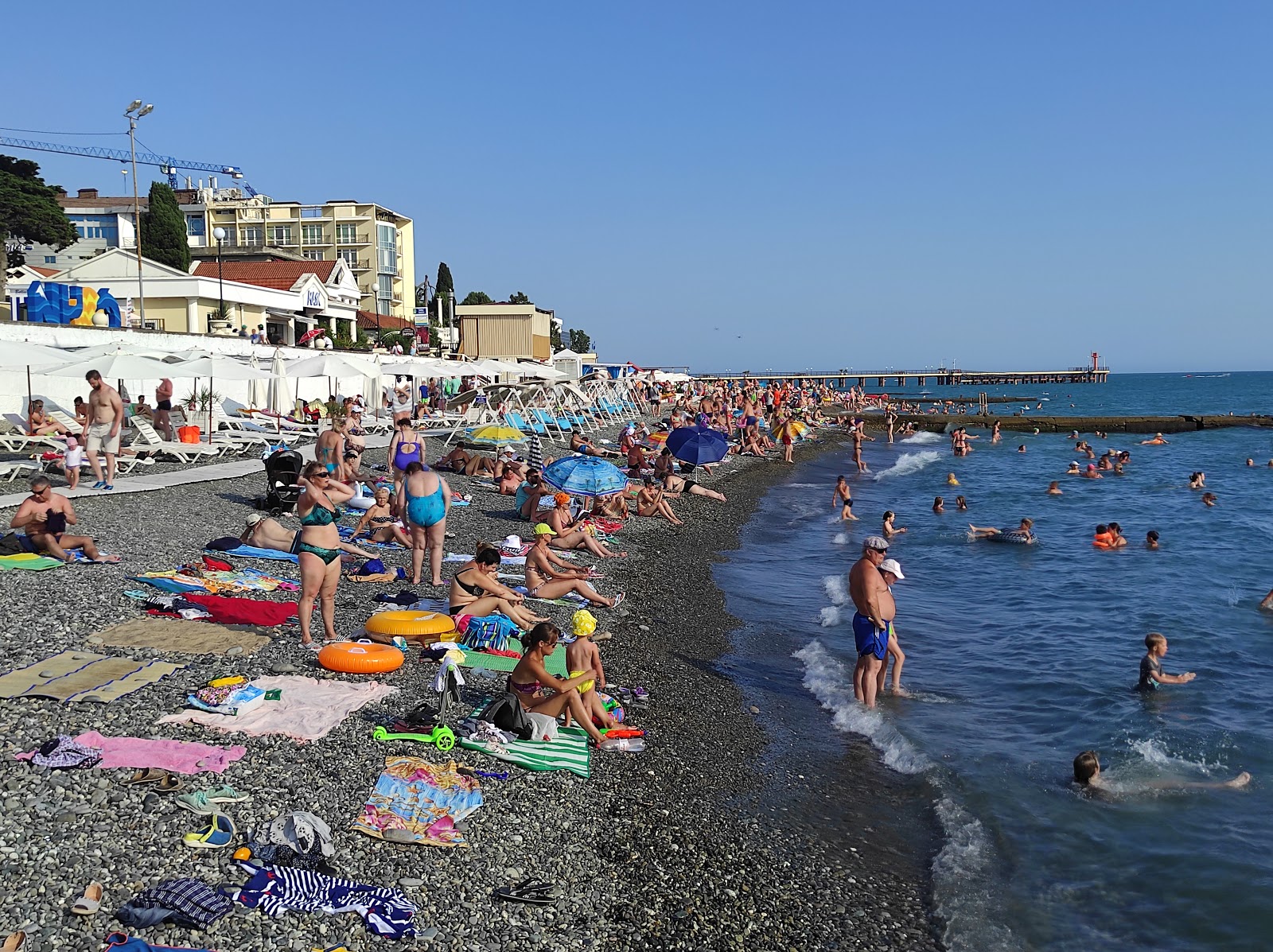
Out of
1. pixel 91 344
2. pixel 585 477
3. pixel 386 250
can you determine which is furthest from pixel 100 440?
pixel 386 250

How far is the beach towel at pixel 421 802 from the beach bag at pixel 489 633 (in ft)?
8.25

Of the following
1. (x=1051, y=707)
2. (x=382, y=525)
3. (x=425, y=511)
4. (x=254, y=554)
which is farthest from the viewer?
(x=382, y=525)

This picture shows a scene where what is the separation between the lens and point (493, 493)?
18047 mm

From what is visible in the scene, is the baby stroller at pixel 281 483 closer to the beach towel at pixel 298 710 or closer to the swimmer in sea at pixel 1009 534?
the beach towel at pixel 298 710

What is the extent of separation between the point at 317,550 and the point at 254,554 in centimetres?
400

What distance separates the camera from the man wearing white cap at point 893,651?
8617 millimetres

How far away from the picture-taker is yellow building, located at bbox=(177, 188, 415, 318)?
6850 cm

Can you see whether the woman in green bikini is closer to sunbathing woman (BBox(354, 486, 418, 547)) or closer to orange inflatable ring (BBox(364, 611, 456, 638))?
orange inflatable ring (BBox(364, 611, 456, 638))

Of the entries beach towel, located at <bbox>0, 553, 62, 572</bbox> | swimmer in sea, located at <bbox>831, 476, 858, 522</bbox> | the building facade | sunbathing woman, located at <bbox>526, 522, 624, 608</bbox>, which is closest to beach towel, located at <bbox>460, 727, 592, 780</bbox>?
sunbathing woman, located at <bbox>526, 522, 624, 608</bbox>

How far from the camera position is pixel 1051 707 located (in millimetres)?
9305

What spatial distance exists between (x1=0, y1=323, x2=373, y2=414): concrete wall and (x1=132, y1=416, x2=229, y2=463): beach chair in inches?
74.3

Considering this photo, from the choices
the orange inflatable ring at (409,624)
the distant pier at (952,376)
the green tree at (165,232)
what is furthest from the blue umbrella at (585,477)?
the distant pier at (952,376)

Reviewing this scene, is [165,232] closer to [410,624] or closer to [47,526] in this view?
[47,526]

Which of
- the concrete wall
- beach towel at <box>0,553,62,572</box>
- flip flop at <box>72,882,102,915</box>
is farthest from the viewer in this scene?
the concrete wall
